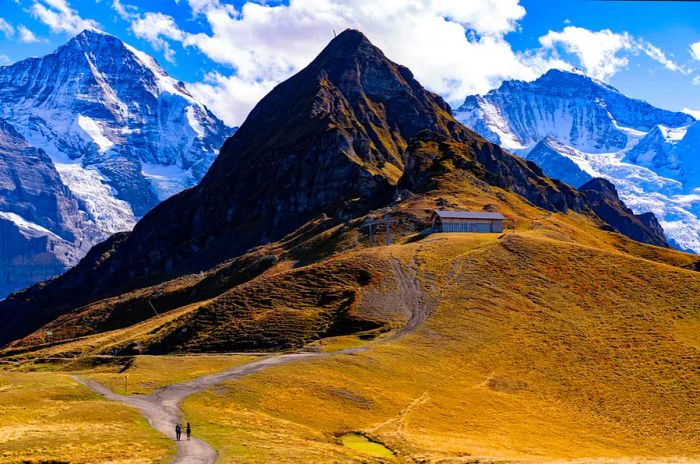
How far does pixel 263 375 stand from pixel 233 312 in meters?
37.9

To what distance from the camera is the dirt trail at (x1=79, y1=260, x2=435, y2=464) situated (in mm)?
58719

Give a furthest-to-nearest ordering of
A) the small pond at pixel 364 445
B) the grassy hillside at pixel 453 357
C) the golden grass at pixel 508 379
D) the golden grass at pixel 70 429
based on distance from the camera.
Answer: the grassy hillside at pixel 453 357, the golden grass at pixel 508 379, the small pond at pixel 364 445, the golden grass at pixel 70 429

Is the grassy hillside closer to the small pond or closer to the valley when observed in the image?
Result: the valley

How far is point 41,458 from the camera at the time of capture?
55.0 m

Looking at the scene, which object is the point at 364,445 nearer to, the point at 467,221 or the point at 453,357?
the point at 453,357

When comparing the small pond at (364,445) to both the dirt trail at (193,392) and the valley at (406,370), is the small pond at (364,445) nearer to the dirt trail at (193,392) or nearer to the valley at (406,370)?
the valley at (406,370)

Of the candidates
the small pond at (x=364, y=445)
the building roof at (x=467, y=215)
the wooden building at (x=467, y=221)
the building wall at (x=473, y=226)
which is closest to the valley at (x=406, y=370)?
the small pond at (x=364, y=445)

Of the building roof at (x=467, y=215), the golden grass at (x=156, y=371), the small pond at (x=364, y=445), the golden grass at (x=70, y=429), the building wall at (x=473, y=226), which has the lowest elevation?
the small pond at (x=364, y=445)

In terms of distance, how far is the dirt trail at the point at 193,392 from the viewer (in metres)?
58.7

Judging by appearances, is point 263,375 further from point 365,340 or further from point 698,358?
point 698,358

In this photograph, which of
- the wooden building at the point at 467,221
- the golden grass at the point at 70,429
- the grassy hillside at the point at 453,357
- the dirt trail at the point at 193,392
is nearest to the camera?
the golden grass at the point at 70,429

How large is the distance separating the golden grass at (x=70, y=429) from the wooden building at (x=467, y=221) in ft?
335

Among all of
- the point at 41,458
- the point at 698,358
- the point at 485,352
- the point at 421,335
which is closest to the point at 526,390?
the point at 485,352

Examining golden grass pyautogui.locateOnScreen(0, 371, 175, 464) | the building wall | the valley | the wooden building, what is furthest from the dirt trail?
the building wall
